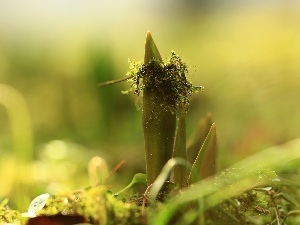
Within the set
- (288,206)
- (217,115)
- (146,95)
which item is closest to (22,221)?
(146,95)

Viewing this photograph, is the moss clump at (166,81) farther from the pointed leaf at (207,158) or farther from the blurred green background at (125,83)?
the blurred green background at (125,83)

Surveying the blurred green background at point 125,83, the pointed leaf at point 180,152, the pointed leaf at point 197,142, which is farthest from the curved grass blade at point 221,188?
the blurred green background at point 125,83

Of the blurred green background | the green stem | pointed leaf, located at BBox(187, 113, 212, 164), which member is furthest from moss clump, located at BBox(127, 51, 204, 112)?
the blurred green background

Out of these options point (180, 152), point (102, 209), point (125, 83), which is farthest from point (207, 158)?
point (125, 83)

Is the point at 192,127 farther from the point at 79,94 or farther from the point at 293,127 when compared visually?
the point at 79,94

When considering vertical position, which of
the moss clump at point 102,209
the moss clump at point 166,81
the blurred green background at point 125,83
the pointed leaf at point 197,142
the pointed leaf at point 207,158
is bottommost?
the moss clump at point 102,209

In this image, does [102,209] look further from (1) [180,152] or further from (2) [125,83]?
(2) [125,83]
